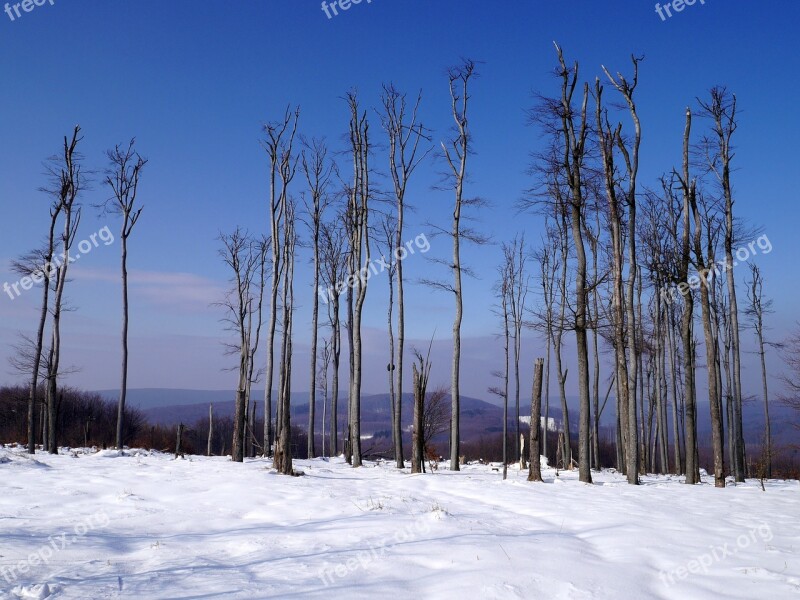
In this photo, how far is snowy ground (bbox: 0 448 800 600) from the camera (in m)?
4.23

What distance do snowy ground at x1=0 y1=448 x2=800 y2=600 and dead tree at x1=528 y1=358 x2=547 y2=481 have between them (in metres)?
2.79

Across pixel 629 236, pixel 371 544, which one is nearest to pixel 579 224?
pixel 629 236

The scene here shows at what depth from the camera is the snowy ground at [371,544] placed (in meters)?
4.23

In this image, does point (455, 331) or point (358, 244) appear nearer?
point (455, 331)

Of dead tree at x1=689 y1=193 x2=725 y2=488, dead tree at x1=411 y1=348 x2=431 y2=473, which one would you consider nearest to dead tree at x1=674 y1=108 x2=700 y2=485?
dead tree at x1=689 y1=193 x2=725 y2=488

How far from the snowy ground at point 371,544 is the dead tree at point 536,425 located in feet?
9.15

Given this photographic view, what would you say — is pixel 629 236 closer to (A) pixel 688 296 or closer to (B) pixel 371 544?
(A) pixel 688 296

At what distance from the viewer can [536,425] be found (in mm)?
12367

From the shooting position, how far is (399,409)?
16.2 m

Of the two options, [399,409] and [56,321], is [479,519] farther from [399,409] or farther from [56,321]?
[56,321]

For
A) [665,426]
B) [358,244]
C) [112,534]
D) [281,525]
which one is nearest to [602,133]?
[358,244]

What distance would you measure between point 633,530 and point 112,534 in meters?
5.62

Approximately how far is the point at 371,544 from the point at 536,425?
25.3 feet

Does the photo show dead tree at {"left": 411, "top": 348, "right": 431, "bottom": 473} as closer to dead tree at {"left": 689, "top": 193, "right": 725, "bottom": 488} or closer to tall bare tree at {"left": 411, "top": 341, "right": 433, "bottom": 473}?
tall bare tree at {"left": 411, "top": 341, "right": 433, "bottom": 473}
